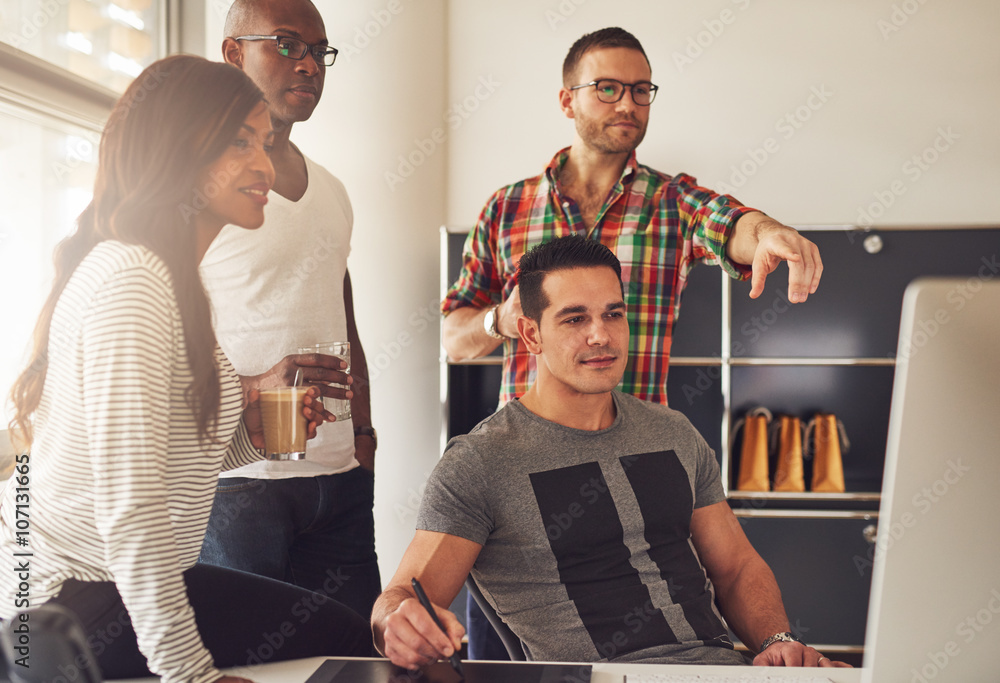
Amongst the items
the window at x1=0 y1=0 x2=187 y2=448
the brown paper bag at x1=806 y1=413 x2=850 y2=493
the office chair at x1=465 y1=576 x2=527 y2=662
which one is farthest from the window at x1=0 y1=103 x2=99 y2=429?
the brown paper bag at x1=806 y1=413 x2=850 y2=493

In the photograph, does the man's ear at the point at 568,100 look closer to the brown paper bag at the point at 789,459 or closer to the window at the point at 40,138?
the window at the point at 40,138

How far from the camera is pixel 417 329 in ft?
10.1

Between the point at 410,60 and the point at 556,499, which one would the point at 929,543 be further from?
the point at 410,60

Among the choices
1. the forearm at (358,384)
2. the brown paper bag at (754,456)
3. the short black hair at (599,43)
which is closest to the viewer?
the forearm at (358,384)

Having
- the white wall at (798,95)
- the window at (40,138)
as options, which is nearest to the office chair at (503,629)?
the window at (40,138)

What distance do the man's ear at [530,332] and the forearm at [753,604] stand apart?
59 cm

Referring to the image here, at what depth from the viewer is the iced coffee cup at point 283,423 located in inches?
46.8

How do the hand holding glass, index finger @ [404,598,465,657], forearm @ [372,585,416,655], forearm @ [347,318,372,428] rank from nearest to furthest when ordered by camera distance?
index finger @ [404,598,465,657]
forearm @ [372,585,416,655]
the hand holding glass
forearm @ [347,318,372,428]

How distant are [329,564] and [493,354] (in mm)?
1661

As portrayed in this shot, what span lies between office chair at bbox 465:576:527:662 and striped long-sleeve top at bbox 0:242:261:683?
56 centimetres

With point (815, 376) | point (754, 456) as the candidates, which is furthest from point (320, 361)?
point (815, 376)

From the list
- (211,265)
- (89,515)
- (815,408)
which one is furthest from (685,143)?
(89,515)

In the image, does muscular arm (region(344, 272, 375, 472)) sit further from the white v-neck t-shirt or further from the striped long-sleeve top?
the striped long-sleeve top

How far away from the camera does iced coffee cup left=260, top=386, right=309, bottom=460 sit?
1.19 metres
